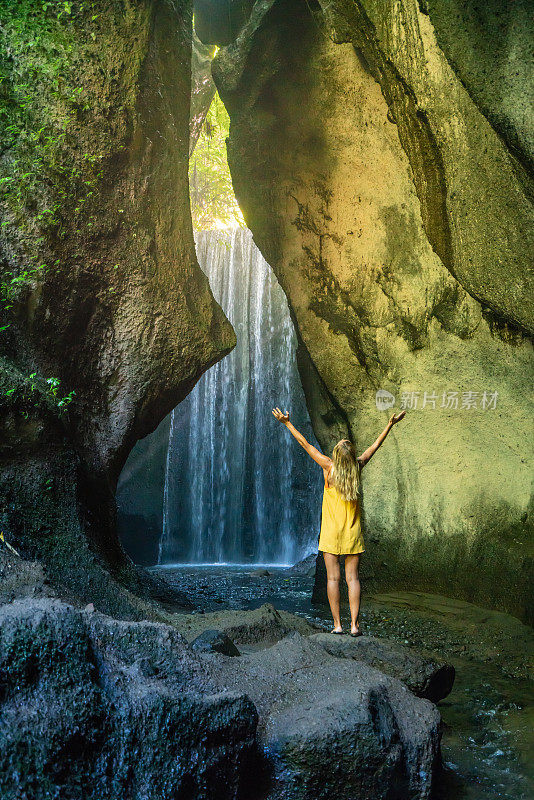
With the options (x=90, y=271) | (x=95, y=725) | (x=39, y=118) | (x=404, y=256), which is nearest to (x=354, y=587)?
(x=95, y=725)

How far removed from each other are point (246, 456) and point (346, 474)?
34.8ft

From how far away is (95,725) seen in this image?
1984mm

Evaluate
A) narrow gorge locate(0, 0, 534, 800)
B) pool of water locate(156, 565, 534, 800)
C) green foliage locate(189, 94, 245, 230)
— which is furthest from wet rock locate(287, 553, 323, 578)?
green foliage locate(189, 94, 245, 230)

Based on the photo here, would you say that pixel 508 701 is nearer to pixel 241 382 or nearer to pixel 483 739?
pixel 483 739

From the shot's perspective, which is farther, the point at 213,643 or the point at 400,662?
the point at 400,662

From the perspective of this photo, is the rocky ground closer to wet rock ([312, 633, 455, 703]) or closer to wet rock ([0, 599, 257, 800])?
wet rock ([0, 599, 257, 800])

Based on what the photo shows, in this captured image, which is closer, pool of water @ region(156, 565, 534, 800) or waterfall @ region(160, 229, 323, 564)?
pool of water @ region(156, 565, 534, 800)

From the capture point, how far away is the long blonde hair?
14.6 ft

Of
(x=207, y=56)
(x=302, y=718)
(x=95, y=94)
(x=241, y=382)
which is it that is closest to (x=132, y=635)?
(x=302, y=718)

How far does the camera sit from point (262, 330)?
15680 millimetres

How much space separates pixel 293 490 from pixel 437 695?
34.5 feet

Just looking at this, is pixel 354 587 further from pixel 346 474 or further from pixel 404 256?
pixel 404 256

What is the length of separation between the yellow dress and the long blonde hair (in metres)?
0.07

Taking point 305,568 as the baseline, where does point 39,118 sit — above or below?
above
